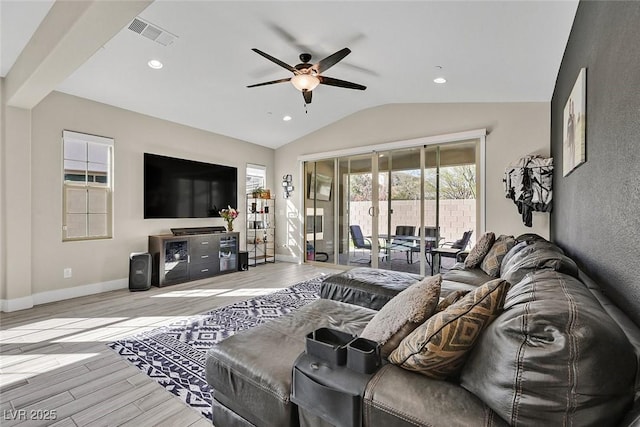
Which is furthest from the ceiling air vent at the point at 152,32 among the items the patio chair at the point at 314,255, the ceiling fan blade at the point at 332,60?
the patio chair at the point at 314,255

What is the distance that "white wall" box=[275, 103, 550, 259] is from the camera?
434 centimetres

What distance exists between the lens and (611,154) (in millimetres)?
1409

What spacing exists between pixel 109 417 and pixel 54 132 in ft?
12.6

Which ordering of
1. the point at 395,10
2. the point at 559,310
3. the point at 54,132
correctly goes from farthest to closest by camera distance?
the point at 54,132 → the point at 395,10 → the point at 559,310

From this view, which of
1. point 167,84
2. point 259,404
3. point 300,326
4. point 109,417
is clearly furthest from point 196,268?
point 259,404

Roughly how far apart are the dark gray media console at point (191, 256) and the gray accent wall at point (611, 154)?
16.4 feet

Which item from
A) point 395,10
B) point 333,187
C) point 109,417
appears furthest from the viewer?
point 333,187

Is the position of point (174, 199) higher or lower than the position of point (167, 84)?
lower

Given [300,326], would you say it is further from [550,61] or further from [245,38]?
[550,61]

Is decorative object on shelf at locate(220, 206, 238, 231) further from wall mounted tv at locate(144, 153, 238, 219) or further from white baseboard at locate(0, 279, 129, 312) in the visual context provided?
white baseboard at locate(0, 279, 129, 312)

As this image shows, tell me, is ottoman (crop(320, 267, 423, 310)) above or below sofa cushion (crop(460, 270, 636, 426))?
below

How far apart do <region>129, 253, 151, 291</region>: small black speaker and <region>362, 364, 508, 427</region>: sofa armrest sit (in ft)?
14.5

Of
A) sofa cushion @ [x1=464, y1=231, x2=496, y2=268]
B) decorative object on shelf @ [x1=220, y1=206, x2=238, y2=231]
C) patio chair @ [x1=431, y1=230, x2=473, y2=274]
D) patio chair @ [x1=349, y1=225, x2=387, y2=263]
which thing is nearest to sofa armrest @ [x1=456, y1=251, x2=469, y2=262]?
patio chair @ [x1=431, y1=230, x2=473, y2=274]

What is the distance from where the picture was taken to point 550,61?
10.3 ft
